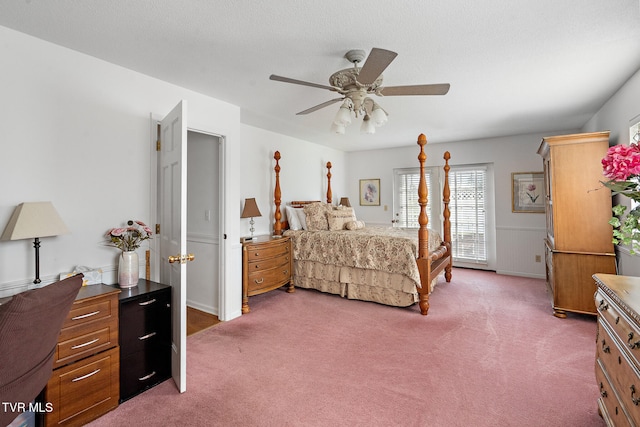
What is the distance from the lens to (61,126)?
2.22 meters

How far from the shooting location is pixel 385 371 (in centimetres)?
240

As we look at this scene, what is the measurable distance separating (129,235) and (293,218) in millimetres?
2773

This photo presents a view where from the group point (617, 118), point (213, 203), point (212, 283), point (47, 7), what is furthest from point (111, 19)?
point (617, 118)

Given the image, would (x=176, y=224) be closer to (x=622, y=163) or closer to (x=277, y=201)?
(x=622, y=163)

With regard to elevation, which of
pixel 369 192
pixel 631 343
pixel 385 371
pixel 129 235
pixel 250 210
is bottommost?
pixel 385 371

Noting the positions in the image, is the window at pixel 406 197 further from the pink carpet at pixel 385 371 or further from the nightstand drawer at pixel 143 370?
the nightstand drawer at pixel 143 370

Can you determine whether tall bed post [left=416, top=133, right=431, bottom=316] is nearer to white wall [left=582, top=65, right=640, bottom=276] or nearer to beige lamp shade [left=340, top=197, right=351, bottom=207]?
white wall [left=582, top=65, right=640, bottom=276]

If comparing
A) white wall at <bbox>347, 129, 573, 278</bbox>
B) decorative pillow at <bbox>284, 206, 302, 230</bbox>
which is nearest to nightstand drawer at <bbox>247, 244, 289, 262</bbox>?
decorative pillow at <bbox>284, 206, 302, 230</bbox>

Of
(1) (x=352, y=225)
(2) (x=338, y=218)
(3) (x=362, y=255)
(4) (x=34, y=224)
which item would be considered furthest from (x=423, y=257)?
(4) (x=34, y=224)

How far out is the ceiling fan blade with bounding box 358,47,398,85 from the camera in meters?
1.74

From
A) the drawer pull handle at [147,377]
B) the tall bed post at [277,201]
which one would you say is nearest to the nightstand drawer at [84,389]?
the drawer pull handle at [147,377]

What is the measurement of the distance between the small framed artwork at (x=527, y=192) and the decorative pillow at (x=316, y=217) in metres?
3.40

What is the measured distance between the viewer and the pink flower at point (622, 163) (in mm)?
1107

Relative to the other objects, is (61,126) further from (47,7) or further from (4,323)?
(4,323)
